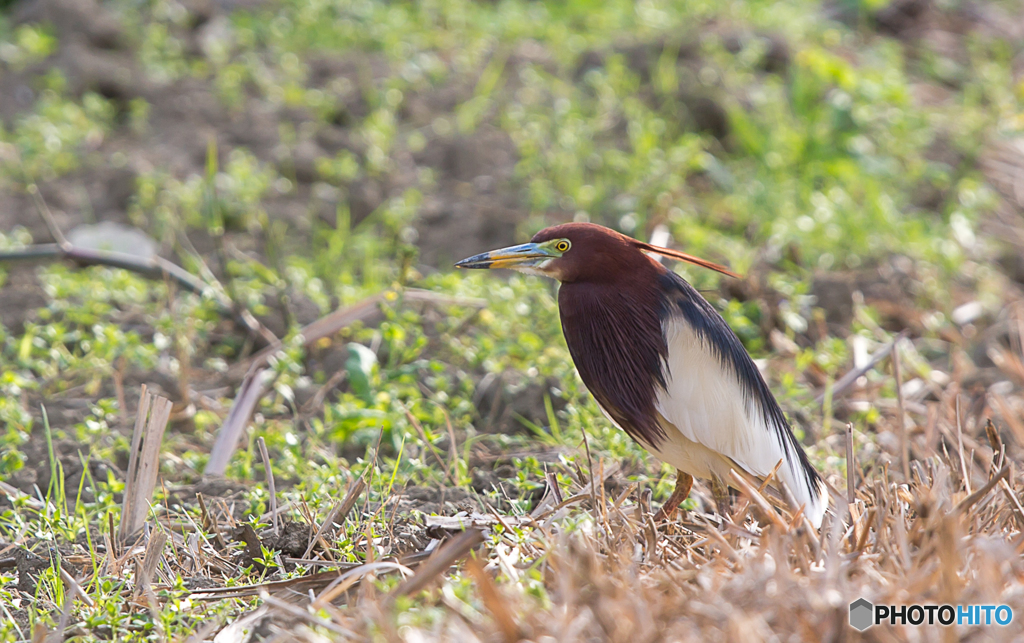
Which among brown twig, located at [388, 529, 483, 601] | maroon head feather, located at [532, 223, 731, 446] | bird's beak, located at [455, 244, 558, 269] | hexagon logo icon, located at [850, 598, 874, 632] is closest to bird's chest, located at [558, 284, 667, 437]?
maroon head feather, located at [532, 223, 731, 446]

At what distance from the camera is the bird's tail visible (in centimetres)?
258

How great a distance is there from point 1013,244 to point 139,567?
4.38 meters

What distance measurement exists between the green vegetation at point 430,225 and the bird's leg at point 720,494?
0.78 feet

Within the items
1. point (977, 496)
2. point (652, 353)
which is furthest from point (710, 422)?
point (977, 496)

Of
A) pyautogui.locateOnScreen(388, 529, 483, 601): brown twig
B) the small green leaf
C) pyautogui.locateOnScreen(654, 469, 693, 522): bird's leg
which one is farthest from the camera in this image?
the small green leaf

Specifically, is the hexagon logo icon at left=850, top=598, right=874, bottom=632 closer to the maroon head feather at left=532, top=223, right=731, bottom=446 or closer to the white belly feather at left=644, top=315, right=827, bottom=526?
the white belly feather at left=644, top=315, right=827, bottom=526

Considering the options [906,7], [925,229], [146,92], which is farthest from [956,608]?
[906,7]

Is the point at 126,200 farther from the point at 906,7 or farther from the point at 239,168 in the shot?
the point at 906,7

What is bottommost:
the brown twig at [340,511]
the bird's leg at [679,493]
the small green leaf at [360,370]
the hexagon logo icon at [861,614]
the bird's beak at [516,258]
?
the small green leaf at [360,370]

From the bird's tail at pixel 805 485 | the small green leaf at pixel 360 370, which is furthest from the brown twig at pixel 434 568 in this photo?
the small green leaf at pixel 360 370

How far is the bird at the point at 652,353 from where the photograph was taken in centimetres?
255

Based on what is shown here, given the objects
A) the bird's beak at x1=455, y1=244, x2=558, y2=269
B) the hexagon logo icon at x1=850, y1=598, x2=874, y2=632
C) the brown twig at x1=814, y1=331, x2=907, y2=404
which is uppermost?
the bird's beak at x1=455, y1=244, x2=558, y2=269

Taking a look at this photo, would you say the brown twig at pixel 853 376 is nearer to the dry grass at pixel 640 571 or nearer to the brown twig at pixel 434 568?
the dry grass at pixel 640 571

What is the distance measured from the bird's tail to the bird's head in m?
0.52
